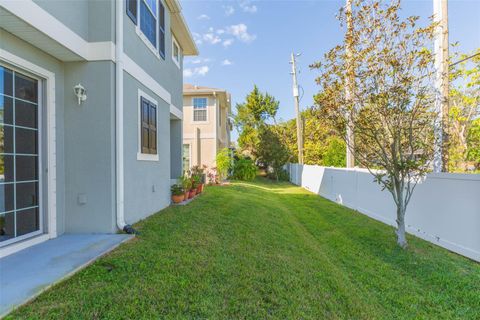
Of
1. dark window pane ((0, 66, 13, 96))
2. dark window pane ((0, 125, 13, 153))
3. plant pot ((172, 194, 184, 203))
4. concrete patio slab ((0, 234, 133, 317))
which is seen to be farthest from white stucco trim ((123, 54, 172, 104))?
concrete patio slab ((0, 234, 133, 317))

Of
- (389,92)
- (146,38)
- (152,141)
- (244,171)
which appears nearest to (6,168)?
(152,141)

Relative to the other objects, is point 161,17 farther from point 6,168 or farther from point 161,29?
point 6,168

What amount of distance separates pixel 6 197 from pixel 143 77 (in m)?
3.54

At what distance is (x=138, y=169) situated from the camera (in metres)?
5.76

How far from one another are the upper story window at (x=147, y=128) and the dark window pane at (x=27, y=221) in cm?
210

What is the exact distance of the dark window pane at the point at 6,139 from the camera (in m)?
3.70

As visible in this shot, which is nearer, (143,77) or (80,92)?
(80,92)

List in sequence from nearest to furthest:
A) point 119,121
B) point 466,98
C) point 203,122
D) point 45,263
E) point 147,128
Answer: point 45,263 → point 119,121 → point 147,128 → point 466,98 → point 203,122

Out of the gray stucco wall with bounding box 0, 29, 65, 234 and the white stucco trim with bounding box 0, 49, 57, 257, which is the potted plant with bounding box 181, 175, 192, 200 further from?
the white stucco trim with bounding box 0, 49, 57, 257

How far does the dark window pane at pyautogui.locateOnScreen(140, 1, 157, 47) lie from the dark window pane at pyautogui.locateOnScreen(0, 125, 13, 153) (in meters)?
3.57

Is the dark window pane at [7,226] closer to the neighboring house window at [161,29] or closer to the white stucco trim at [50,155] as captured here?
the white stucco trim at [50,155]

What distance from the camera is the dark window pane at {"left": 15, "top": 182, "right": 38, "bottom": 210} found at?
13.0ft

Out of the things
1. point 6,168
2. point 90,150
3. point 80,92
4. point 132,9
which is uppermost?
point 132,9

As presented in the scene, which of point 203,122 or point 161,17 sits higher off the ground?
point 161,17
